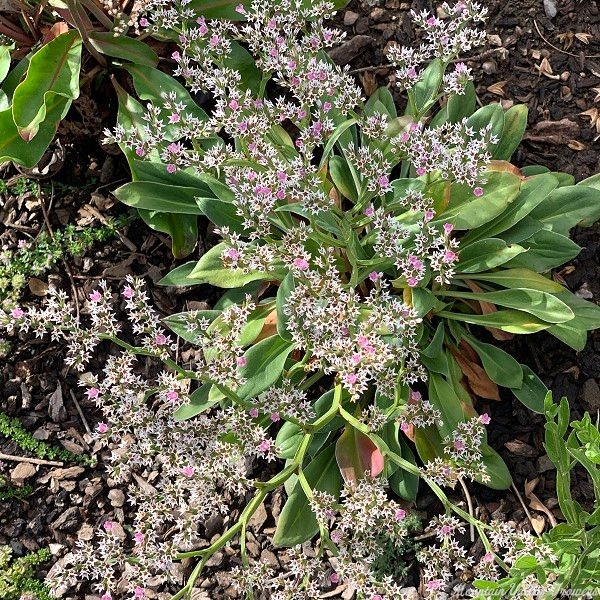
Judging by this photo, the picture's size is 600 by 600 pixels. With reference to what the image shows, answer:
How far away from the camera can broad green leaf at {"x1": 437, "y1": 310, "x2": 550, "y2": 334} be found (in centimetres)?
263

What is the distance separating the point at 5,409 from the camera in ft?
10.5

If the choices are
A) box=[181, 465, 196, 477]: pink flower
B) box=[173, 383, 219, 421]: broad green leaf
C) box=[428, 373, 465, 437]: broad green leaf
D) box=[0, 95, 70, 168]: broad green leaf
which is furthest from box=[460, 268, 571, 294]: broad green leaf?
box=[0, 95, 70, 168]: broad green leaf

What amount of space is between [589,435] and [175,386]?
118 centimetres

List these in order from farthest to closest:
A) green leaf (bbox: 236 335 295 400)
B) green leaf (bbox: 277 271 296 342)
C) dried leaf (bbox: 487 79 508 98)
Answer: dried leaf (bbox: 487 79 508 98)
green leaf (bbox: 236 335 295 400)
green leaf (bbox: 277 271 296 342)

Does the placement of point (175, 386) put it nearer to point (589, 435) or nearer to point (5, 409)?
point (589, 435)

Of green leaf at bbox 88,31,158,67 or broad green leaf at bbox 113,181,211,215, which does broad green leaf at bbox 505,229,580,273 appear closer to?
broad green leaf at bbox 113,181,211,215

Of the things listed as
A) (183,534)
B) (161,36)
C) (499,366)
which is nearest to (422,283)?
(499,366)

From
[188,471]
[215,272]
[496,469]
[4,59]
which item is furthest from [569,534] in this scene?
[4,59]

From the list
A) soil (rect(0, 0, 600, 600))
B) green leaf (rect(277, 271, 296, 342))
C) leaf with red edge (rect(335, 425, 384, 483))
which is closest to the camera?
green leaf (rect(277, 271, 296, 342))

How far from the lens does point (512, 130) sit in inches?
116

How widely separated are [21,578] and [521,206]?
2528mm

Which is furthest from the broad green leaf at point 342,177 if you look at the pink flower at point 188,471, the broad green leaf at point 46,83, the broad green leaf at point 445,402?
the pink flower at point 188,471

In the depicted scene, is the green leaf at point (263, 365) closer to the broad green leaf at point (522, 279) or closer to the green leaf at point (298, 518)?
the green leaf at point (298, 518)

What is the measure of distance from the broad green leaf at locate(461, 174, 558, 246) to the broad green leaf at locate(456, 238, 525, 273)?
0.08m
